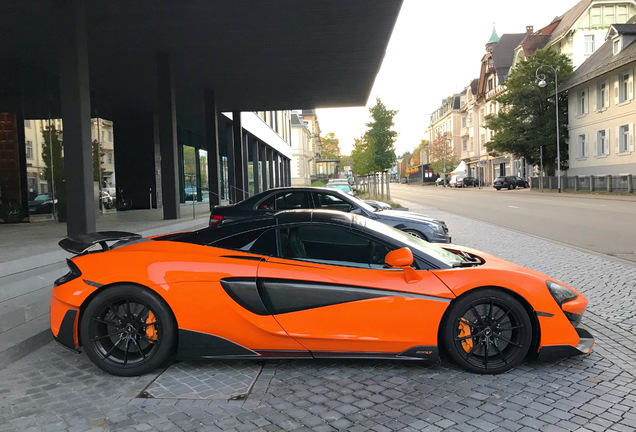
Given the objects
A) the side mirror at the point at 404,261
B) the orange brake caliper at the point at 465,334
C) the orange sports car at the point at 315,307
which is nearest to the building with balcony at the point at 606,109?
the orange sports car at the point at 315,307

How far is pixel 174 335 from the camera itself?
4055mm

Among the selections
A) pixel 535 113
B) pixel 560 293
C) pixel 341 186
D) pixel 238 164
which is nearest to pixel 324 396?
pixel 560 293

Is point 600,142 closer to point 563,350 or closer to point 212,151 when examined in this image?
point 212,151

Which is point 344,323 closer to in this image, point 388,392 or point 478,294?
point 388,392

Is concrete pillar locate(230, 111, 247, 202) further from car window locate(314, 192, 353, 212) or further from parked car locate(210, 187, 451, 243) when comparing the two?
car window locate(314, 192, 353, 212)

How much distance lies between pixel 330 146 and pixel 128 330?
12721 centimetres

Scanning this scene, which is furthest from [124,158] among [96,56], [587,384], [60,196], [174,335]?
[587,384]

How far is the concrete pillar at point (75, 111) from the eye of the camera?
381 inches

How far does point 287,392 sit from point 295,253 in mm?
1087

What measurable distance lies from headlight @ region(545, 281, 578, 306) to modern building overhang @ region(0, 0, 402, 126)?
925 cm

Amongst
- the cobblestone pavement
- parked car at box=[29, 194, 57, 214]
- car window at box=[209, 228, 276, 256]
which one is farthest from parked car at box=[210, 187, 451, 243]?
parked car at box=[29, 194, 57, 214]

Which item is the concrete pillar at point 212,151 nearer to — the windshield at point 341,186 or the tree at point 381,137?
the windshield at point 341,186

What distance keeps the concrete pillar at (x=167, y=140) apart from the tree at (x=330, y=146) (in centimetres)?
11214

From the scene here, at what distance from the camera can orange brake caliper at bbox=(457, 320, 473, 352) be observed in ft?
13.0
